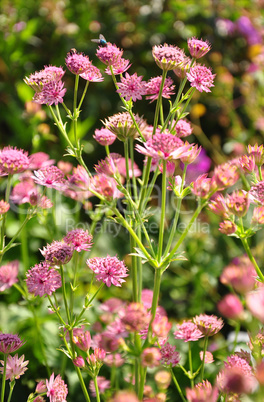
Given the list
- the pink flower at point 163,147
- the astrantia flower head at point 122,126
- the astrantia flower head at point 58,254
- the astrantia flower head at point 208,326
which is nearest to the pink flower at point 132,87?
the astrantia flower head at point 122,126

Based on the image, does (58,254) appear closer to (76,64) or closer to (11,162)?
(11,162)

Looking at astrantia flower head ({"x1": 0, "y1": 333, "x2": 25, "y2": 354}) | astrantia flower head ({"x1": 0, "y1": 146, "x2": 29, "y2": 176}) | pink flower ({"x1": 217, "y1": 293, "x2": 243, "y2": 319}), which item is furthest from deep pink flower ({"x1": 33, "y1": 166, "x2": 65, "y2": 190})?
pink flower ({"x1": 217, "y1": 293, "x2": 243, "y2": 319})

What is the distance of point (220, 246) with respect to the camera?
1.77m

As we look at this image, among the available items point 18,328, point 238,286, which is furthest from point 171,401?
point 238,286

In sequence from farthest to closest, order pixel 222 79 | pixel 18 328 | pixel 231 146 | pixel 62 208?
pixel 222 79 < pixel 231 146 < pixel 62 208 < pixel 18 328

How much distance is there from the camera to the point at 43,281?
2.38ft

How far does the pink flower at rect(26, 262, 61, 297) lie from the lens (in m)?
0.71

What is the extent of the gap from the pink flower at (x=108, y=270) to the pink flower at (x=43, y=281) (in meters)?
0.06

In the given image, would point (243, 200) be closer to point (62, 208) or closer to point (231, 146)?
point (62, 208)

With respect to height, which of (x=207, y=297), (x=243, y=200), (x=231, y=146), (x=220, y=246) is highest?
(x=243, y=200)

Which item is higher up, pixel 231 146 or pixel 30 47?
pixel 30 47

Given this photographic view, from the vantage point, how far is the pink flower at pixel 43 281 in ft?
2.34

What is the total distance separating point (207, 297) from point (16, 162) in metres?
1.16

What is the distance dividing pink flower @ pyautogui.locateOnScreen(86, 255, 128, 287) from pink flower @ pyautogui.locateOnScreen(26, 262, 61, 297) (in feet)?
0.21
